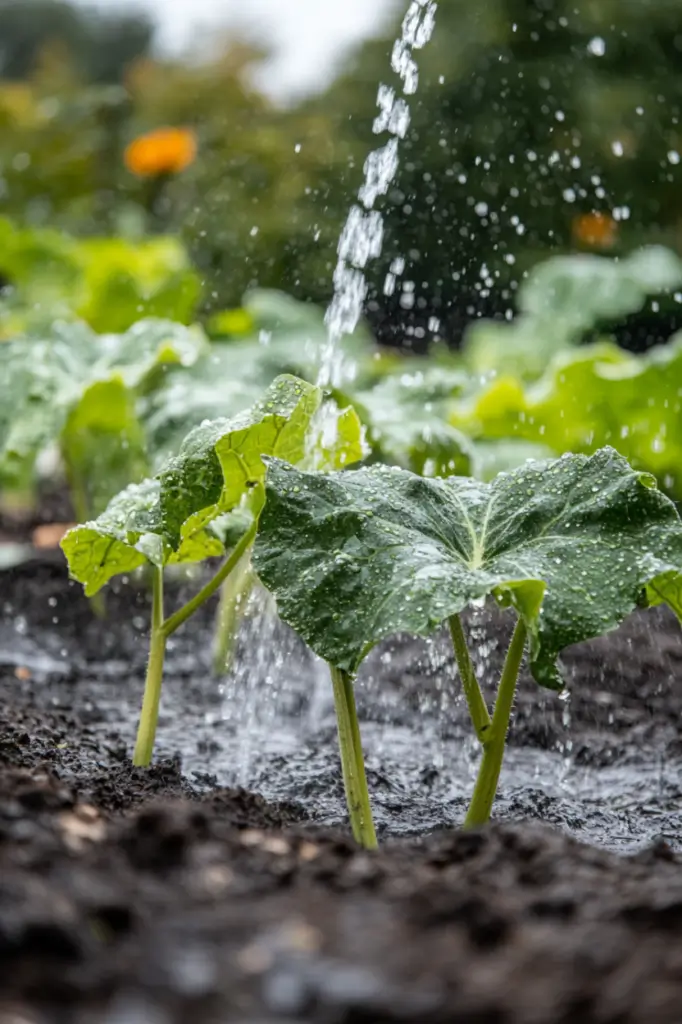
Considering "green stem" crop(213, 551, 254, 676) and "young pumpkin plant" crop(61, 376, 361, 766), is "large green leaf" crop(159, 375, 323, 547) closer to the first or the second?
"young pumpkin plant" crop(61, 376, 361, 766)

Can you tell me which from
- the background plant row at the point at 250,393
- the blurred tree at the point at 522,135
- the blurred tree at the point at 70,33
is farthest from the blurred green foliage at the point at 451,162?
the blurred tree at the point at 70,33

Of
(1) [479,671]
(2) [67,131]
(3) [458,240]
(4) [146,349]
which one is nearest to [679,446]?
(1) [479,671]

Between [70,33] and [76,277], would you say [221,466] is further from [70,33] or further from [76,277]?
[70,33]

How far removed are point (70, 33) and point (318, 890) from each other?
42.1 ft

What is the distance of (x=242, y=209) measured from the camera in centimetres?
641

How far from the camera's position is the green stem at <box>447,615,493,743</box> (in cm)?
129

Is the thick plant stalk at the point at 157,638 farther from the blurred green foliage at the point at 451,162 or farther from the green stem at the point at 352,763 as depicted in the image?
the blurred green foliage at the point at 451,162

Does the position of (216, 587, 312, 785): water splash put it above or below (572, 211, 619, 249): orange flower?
below

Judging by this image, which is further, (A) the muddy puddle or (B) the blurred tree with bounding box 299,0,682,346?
(B) the blurred tree with bounding box 299,0,682,346

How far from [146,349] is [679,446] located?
1.46 m

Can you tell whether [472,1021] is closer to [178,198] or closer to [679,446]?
[679,446]

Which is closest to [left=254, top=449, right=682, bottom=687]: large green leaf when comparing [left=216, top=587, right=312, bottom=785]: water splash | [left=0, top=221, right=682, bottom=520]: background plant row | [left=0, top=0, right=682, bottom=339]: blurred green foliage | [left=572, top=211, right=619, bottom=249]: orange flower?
[left=216, top=587, right=312, bottom=785]: water splash

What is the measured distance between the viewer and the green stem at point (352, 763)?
4.32 ft

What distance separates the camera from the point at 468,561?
4.28 ft
